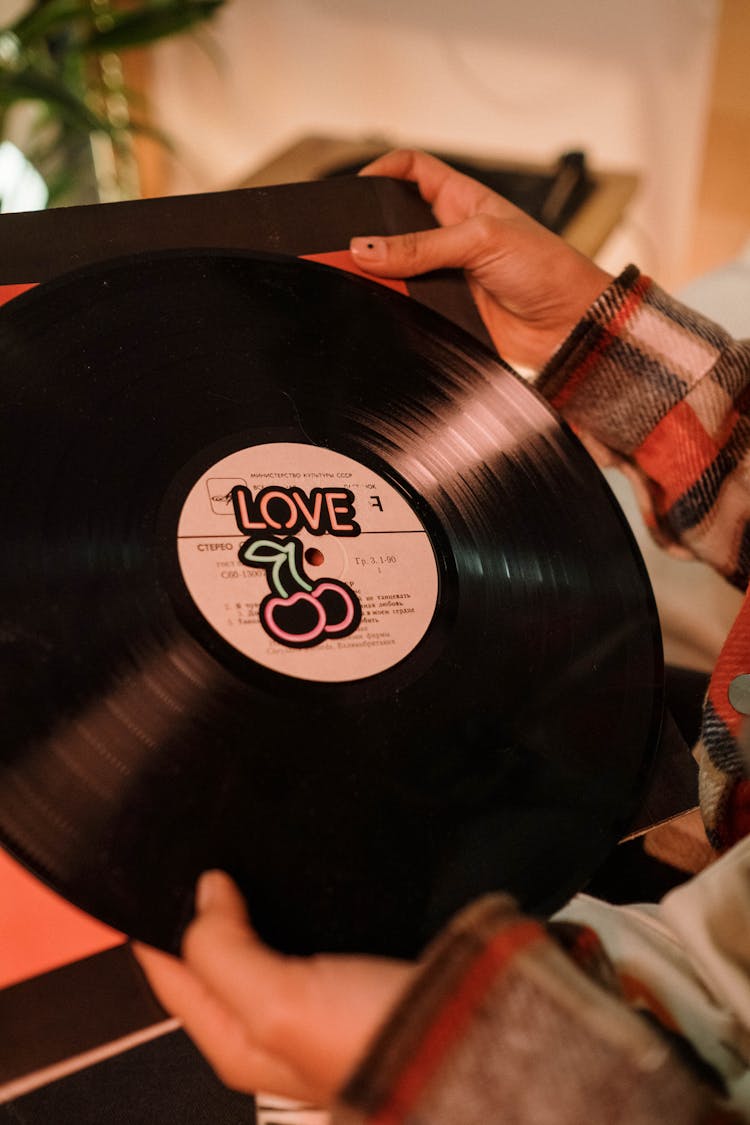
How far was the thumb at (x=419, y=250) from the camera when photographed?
0.72m

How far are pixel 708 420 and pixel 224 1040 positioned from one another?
588mm

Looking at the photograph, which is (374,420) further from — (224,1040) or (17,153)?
(17,153)

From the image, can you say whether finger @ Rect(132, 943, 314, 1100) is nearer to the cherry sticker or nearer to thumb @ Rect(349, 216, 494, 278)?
the cherry sticker

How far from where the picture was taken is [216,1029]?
0.45 metres

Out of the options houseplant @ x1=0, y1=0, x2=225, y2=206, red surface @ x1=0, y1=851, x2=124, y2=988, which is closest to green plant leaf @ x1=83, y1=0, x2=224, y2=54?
houseplant @ x1=0, y1=0, x2=225, y2=206

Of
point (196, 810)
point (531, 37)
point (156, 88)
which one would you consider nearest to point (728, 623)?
point (196, 810)

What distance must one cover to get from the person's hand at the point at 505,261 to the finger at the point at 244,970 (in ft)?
1.72

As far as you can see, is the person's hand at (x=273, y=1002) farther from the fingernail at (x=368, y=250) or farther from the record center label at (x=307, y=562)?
the fingernail at (x=368, y=250)

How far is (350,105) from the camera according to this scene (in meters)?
2.11

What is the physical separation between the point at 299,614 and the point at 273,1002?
0.22 metres

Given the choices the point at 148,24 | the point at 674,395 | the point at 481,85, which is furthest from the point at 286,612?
the point at 481,85

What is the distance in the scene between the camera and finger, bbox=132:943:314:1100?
442 mm

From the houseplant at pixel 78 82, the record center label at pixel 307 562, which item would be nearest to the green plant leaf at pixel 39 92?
the houseplant at pixel 78 82

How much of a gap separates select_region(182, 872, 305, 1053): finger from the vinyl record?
17mm
